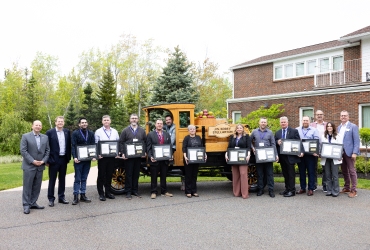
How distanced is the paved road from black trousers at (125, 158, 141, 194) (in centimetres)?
39

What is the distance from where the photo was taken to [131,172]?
9.33 metres

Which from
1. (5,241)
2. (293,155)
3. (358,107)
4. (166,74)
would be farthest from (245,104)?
(5,241)

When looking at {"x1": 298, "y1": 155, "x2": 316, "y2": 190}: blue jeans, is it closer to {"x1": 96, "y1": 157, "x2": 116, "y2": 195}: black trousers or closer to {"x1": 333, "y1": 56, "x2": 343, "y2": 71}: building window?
{"x1": 96, "y1": 157, "x2": 116, "y2": 195}: black trousers

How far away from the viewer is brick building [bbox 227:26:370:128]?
1784 cm

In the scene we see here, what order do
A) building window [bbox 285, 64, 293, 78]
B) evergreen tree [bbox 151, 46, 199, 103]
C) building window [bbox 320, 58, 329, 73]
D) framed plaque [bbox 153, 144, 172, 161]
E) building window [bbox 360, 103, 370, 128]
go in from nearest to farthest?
framed plaque [bbox 153, 144, 172, 161] < building window [bbox 360, 103, 370, 128] < evergreen tree [bbox 151, 46, 199, 103] < building window [bbox 320, 58, 329, 73] < building window [bbox 285, 64, 293, 78]

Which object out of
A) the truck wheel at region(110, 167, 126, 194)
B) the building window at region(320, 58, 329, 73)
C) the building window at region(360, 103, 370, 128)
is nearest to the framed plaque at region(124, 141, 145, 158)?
the truck wheel at region(110, 167, 126, 194)

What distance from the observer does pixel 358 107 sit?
57.1ft

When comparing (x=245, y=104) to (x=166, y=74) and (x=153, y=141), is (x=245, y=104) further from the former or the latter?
(x=153, y=141)

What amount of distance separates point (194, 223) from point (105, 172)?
3325 mm

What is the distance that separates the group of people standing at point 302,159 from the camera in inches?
368

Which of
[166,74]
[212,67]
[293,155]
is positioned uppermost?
[212,67]

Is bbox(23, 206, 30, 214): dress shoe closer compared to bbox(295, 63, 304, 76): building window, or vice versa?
bbox(23, 206, 30, 214): dress shoe

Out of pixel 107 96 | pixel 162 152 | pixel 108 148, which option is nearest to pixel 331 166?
pixel 162 152

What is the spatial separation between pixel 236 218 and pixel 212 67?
32.2 m
